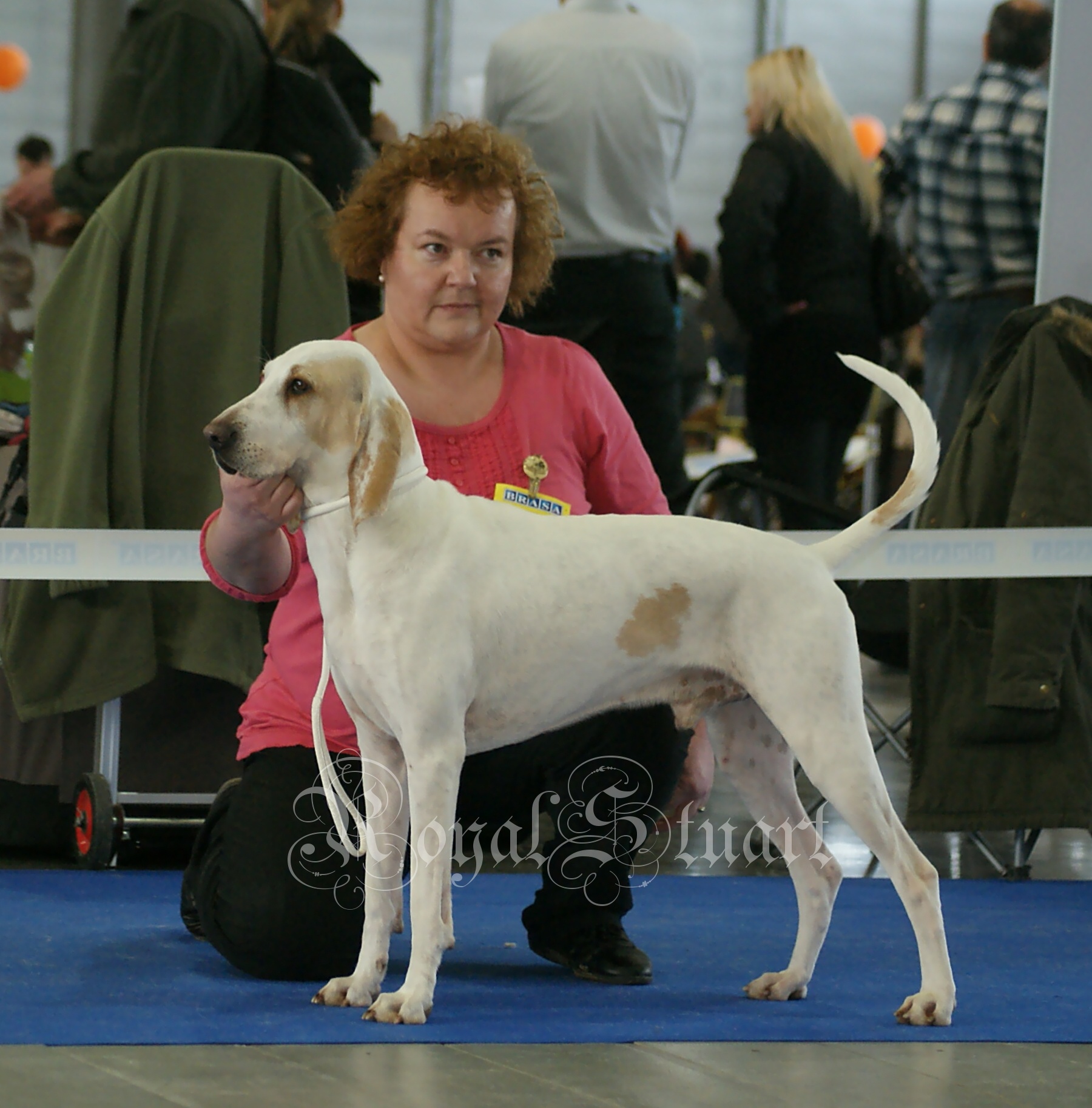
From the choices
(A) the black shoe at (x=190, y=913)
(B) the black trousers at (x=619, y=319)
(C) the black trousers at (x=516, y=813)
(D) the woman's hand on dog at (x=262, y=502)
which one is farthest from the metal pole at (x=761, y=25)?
(D) the woman's hand on dog at (x=262, y=502)

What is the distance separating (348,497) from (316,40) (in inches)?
96.6

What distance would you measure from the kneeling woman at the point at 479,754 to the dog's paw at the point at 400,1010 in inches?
13.5

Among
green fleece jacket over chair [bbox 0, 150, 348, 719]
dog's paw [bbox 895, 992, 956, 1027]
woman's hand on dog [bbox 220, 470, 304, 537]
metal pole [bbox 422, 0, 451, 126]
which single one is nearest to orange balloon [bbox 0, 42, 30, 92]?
metal pole [bbox 422, 0, 451, 126]

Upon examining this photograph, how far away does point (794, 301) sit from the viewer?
4652 mm

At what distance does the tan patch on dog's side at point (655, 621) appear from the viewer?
202 centimetres

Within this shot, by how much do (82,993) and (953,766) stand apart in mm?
1898

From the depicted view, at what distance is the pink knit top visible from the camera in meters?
2.33

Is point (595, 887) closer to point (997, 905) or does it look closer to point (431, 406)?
point (431, 406)

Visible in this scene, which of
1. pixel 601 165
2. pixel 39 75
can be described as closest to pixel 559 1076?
pixel 601 165

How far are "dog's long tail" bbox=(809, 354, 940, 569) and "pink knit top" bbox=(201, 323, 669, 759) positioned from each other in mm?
456

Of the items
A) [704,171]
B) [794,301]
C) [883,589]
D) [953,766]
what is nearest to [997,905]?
[953,766]

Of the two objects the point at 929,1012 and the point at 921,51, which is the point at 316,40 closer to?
the point at 929,1012

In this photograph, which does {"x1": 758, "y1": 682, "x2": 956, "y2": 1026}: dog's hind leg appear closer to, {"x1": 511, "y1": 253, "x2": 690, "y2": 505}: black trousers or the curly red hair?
the curly red hair

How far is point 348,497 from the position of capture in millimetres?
1896
